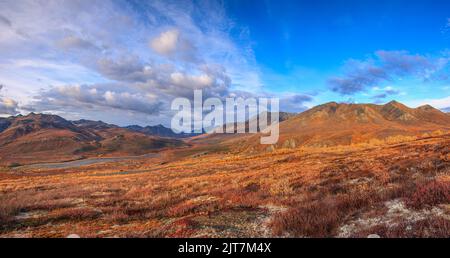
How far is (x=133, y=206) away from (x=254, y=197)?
27.5ft

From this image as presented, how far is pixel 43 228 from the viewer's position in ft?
40.4

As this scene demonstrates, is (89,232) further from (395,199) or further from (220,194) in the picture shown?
(395,199)

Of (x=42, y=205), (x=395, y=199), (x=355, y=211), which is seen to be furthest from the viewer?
(x=42, y=205)
